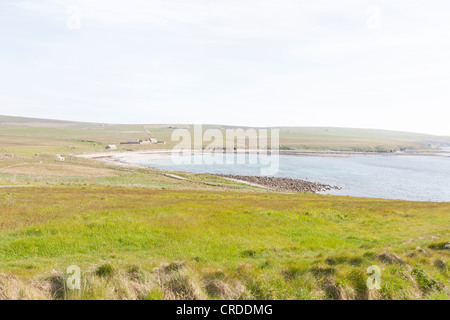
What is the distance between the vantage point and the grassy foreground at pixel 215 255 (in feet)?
28.5

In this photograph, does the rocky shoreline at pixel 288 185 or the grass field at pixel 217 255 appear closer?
the grass field at pixel 217 255

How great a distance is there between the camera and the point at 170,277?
9.12 metres

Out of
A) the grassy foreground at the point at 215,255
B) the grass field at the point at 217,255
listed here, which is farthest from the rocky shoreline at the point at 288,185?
the grassy foreground at the point at 215,255

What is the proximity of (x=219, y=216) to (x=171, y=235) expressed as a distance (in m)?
6.54

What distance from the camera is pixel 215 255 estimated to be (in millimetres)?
12797

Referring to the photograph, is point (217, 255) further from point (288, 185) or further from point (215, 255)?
point (288, 185)

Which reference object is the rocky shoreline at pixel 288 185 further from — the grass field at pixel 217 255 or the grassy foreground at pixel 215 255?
the grassy foreground at pixel 215 255

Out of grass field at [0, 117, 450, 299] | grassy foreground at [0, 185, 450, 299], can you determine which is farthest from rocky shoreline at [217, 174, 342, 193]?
grassy foreground at [0, 185, 450, 299]

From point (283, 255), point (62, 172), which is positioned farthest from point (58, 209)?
point (62, 172)

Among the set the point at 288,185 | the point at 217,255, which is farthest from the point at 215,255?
the point at 288,185
